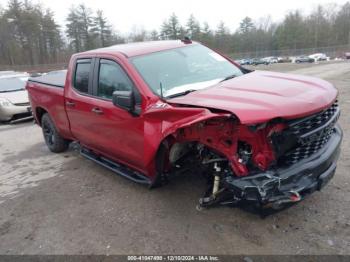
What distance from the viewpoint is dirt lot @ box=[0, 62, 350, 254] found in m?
3.20

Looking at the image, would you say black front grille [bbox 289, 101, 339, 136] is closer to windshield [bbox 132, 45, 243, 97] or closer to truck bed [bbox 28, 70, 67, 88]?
windshield [bbox 132, 45, 243, 97]

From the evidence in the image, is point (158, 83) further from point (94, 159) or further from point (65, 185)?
point (65, 185)

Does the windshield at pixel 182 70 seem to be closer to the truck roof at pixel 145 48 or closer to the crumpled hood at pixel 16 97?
the truck roof at pixel 145 48

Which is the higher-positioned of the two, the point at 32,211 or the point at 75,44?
the point at 75,44

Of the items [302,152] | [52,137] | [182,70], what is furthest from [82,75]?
[302,152]

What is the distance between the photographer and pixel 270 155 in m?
2.88

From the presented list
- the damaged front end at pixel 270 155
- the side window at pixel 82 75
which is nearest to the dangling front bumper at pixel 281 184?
the damaged front end at pixel 270 155

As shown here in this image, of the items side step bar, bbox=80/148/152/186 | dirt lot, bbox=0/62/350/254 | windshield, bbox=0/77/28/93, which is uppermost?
windshield, bbox=0/77/28/93

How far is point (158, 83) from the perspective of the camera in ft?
12.6

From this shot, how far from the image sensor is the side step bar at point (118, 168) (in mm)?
4113

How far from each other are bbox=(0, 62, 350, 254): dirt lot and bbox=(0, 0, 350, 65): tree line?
1797 inches

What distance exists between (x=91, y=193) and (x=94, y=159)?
64 centimetres

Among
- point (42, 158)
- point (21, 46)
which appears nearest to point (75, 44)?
point (21, 46)

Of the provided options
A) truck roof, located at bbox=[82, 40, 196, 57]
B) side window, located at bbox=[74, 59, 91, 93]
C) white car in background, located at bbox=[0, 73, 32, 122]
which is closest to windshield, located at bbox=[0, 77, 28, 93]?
white car in background, located at bbox=[0, 73, 32, 122]
